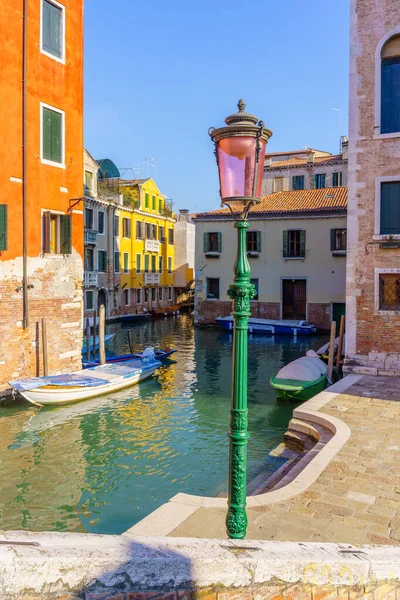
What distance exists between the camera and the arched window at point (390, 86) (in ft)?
43.3

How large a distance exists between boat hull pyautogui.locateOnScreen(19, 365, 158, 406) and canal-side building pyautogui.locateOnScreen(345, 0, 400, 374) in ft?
20.2

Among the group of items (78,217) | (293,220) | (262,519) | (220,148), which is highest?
(293,220)

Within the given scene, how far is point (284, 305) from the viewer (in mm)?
29562

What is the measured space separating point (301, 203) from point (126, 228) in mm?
11967

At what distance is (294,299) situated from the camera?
29.3 metres

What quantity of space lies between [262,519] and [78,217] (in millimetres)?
10851

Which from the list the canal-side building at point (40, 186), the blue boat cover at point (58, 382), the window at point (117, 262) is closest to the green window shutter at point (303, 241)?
the window at point (117, 262)

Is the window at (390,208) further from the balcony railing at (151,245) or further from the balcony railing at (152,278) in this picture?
the balcony railing at (152,278)

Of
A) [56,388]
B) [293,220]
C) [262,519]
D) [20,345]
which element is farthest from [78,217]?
[293,220]

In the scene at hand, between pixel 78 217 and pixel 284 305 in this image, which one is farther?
pixel 284 305

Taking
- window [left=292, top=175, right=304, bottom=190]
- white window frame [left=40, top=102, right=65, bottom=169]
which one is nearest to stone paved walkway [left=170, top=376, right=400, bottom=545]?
white window frame [left=40, top=102, right=65, bottom=169]

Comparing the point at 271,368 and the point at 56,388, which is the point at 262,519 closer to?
the point at 56,388

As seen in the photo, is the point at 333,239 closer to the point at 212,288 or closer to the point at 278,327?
the point at 278,327

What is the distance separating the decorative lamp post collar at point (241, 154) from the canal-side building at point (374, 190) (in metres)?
10.4
